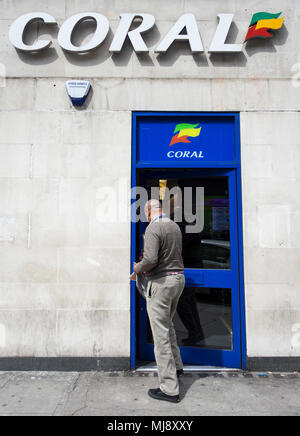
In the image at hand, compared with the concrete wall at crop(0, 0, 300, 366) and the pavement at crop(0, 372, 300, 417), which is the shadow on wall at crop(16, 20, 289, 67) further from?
the pavement at crop(0, 372, 300, 417)

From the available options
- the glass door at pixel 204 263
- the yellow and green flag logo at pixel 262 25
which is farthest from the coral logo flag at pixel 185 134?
the yellow and green flag logo at pixel 262 25

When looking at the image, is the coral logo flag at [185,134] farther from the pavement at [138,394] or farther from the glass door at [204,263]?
the pavement at [138,394]

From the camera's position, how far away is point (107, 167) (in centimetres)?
418

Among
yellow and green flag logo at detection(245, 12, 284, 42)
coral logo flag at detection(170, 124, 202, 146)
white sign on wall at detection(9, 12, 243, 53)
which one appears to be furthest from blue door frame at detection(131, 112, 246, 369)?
yellow and green flag logo at detection(245, 12, 284, 42)

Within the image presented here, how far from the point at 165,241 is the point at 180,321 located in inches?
61.0

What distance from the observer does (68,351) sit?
3959 millimetres

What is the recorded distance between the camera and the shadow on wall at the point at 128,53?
431 centimetres

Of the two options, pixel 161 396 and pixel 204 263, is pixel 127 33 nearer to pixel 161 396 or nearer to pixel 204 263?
pixel 204 263

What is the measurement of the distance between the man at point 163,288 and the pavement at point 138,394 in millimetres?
218

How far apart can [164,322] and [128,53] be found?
3689mm

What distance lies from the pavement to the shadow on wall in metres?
4.24

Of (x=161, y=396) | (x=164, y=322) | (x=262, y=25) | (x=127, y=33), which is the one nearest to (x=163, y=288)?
(x=164, y=322)
